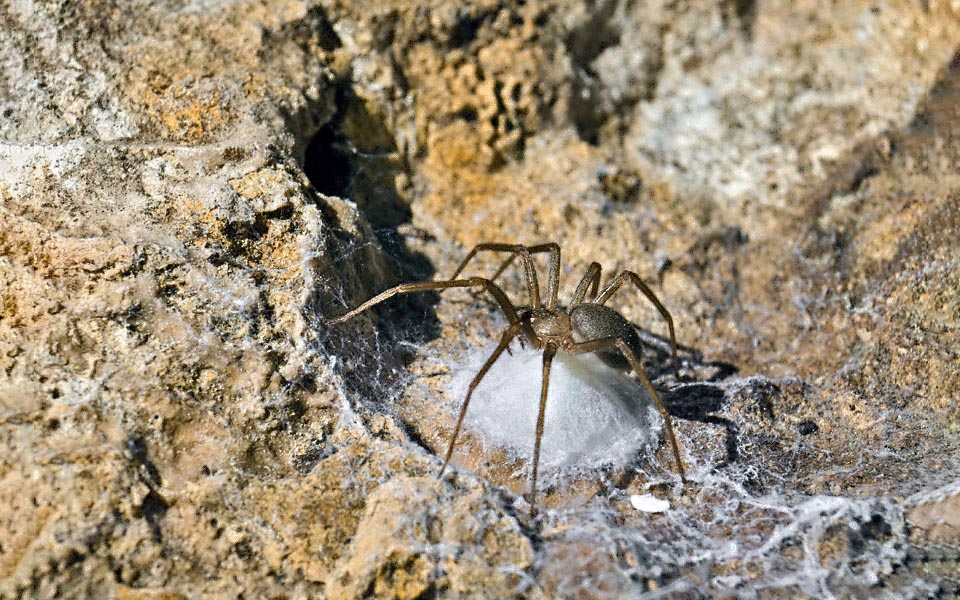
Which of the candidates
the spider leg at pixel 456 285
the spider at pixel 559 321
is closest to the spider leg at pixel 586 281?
the spider at pixel 559 321

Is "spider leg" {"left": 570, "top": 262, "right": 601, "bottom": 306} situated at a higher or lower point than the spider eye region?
higher

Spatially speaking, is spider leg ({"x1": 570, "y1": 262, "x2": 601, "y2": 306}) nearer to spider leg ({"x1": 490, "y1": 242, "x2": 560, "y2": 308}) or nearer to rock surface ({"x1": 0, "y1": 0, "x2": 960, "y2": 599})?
spider leg ({"x1": 490, "y1": 242, "x2": 560, "y2": 308})

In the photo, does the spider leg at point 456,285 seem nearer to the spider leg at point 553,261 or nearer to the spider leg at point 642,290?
the spider leg at point 553,261

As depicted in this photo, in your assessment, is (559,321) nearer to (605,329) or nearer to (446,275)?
(605,329)

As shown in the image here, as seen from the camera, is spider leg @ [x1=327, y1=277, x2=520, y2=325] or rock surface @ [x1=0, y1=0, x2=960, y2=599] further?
spider leg @ [x1=327, y1=277, x2=520, y2=325]

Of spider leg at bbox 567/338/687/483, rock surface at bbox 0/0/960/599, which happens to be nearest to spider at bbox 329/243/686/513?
spider leg at bbox 567/338/687/483

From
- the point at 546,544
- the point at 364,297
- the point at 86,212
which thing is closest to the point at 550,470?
the point at 546,544
